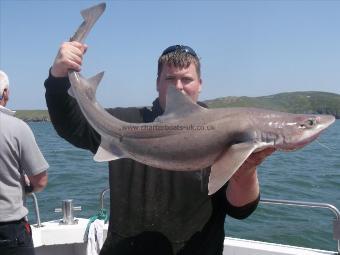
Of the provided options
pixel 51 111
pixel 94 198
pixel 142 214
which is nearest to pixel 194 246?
pixel 142 214

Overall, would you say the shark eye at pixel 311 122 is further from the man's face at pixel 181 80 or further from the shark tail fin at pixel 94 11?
the shark tail fin at pixel 94 11

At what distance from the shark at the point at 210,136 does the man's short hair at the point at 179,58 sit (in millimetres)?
570

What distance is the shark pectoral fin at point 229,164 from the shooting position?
2.40 m

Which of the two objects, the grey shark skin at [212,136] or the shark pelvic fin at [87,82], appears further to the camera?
the shark pelvic fin at [87,82]

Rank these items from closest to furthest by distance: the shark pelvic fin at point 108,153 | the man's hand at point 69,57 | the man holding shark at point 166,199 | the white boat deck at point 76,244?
the shark pelvic fin at point 108,153 < the man's hand at point 69,57 < the man holding shark at point 166,199 < the white boat deck at point 76,244

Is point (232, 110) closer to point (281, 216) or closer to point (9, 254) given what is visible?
point (9, 254)

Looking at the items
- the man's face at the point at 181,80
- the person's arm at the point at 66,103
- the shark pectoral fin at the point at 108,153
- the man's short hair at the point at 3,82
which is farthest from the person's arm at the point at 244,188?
the man's short hair at the point at 3,82

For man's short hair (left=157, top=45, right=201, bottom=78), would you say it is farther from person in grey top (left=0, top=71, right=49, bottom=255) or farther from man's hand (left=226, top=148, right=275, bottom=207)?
person in grey top (left=0, top=71, right=49, bottom=255)

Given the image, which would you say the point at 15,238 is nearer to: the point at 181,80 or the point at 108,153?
the point at 108,153

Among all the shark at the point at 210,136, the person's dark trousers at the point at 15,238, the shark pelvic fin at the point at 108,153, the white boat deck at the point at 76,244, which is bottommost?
the white boat deck at the point at 76,244

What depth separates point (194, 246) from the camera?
3170mm

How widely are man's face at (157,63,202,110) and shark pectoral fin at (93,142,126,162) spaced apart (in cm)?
67

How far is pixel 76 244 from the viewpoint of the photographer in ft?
21.8

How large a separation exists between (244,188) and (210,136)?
660mm
